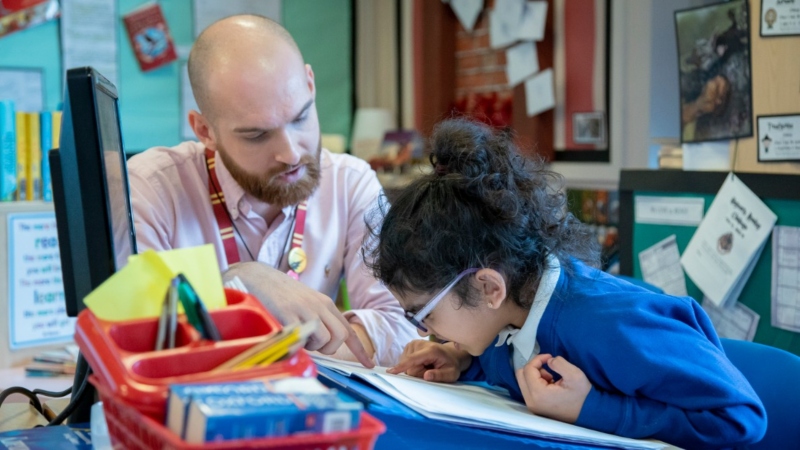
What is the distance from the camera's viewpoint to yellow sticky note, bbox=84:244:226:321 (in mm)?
651

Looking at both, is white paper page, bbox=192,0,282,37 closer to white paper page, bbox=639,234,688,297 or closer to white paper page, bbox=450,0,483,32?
white paper page, bbox=450,0,483,32

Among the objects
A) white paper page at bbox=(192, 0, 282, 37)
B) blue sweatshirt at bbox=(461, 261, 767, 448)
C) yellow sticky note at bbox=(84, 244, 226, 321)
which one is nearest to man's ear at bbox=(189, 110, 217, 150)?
blue sweatshirt at bbox=(461, 261, 767, 448)

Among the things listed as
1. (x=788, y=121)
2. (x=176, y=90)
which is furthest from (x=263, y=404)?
(x=176, y=90)

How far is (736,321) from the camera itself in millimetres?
1873

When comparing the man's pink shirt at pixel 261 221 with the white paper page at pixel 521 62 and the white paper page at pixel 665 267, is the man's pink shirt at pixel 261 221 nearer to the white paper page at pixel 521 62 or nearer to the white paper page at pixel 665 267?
the white paper page at pixel 665 267

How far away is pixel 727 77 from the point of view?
1.95 m

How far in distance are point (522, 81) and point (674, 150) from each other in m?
1.51

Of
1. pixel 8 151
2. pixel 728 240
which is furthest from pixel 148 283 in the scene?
pixel 728 240

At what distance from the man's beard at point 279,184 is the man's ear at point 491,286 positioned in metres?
0.65

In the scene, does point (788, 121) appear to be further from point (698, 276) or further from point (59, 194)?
point (59, 194)

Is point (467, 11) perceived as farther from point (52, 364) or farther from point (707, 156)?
point (52, 364)

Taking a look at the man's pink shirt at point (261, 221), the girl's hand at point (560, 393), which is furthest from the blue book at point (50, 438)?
the man's pink shirt at point (261, 221)

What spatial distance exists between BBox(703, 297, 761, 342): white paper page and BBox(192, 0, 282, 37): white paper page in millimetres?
2888

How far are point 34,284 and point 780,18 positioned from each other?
68.5 inches
